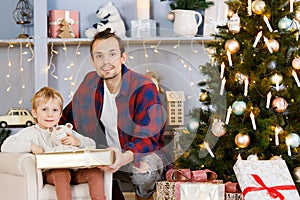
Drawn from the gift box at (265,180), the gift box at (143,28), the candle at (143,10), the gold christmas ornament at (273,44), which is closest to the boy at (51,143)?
the gift box at (265,180)

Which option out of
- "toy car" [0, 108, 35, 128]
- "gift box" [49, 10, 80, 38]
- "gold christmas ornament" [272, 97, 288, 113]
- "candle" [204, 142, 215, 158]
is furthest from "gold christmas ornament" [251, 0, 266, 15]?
"toy car" [0, 108, 35, 128]

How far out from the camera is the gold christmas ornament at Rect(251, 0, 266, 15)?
3102 mm

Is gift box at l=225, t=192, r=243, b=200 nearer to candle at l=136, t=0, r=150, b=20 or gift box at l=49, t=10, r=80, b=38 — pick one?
candle at l=136, t=0, r=150, b=20

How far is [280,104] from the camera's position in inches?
120

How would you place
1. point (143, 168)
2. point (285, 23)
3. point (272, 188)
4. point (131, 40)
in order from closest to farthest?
point (272, 188) → point (285, 23) → point (143, 168) → point (131, 40)

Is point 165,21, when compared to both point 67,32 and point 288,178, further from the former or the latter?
point 288,178

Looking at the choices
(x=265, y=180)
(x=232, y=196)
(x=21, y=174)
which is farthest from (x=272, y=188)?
(x=21, y=174)

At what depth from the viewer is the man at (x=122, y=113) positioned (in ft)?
11.7

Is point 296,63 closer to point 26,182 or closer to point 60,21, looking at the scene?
point 26,182

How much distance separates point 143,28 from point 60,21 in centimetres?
57

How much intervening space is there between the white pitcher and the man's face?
0.81 meters

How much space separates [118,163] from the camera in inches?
121

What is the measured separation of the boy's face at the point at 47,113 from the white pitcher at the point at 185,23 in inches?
52.3

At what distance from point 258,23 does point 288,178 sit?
79cm
